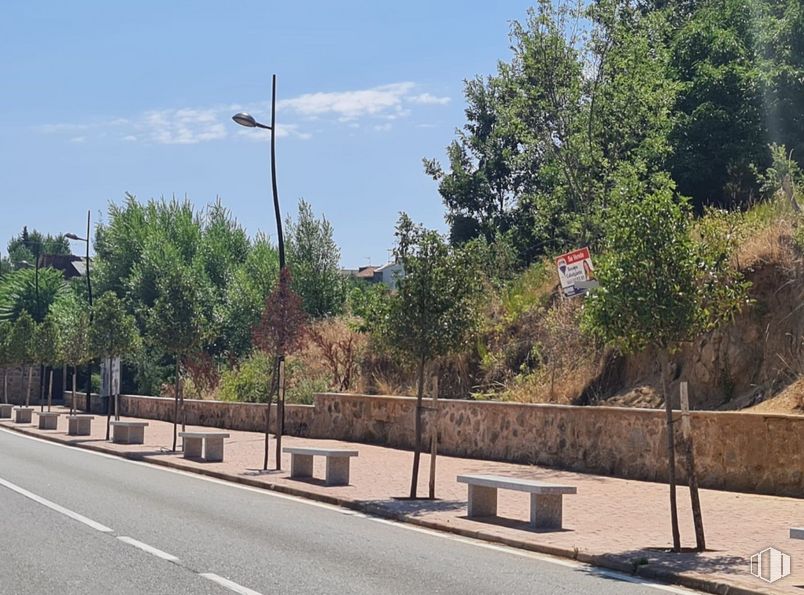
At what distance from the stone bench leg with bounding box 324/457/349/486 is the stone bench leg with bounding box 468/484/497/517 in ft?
14.6

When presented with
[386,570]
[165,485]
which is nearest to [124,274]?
[165,485]

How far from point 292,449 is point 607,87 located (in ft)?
43.4

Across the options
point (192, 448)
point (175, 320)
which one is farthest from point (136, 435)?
point (192, 448)

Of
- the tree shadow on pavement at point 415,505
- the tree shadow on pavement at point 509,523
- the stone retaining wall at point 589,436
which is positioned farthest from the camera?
the stone retaining wall at point 589,436

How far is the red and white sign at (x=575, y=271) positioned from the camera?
2317 centimetres

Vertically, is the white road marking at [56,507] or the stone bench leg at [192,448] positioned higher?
the stone bench leg at [192,448]

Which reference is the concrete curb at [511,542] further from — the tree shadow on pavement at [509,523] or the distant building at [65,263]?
the distant building at [65,263]

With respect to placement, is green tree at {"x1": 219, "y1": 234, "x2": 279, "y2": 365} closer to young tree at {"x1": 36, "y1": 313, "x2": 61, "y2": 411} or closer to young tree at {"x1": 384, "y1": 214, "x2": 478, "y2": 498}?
young tree at {"x1": 36, "y1": 313, "x2": 61, "y2": 411}

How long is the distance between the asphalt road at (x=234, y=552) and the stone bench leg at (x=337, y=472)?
118cm

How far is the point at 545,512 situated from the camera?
1298 centimetres

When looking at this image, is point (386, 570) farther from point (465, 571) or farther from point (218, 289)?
point (218, 289)

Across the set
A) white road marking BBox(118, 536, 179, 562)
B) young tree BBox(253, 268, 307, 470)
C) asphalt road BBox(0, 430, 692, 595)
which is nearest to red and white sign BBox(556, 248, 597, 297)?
young tree BBox(253, 268, 307, 470)

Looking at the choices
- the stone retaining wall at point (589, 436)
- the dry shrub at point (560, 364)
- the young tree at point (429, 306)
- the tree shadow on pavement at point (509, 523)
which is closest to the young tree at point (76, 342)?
the stone retaining wall at point (589, 436)

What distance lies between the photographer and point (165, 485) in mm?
18906
